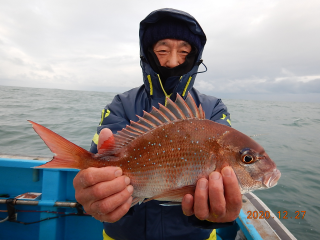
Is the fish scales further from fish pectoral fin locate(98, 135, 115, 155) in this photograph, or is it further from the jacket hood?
the jacket hood

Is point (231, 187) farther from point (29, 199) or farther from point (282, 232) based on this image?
point (29, 199)

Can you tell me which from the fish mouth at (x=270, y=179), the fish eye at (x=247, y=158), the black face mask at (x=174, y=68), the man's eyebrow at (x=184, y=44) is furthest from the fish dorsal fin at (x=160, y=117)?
the man's eyebrow at (x=184, y=44)

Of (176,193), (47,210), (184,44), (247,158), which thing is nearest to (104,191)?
(176,193)

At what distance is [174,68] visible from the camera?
2.46 metres

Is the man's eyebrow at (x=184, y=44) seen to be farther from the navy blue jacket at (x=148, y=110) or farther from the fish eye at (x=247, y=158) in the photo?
the fish eye at (x=247, y=158)

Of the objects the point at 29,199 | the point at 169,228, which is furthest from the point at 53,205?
the point at 169,228

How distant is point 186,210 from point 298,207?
641 cm

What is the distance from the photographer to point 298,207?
231 inches

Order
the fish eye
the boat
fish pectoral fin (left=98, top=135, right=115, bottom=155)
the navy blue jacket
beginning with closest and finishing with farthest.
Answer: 1. the fish eye
2. fish pectoral fin (left=98, top=135, right=115, bottom=155)
3. the navy blue jacket
4. the boat

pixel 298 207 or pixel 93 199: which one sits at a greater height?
pixel 93 199

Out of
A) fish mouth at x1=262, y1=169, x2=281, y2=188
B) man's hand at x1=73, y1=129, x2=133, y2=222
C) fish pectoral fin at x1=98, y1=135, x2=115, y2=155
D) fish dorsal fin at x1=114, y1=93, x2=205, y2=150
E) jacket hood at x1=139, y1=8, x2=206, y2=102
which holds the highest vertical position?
jacket hood at x1=139, y1=8, x2=206, y2=102

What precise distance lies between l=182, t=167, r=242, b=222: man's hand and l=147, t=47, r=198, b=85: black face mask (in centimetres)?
154

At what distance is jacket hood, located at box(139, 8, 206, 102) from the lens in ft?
7.96

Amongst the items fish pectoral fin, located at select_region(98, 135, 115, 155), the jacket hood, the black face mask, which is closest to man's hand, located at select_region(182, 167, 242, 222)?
fish pectoral fin, located at select_region(98, 135, 115, 155)
